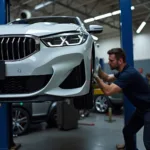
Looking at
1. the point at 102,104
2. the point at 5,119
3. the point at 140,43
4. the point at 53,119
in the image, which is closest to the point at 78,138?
the point at 53,119

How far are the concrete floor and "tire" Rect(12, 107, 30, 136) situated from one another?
0.15m

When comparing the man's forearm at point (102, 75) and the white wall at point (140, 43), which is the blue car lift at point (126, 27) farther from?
the white wall at point (140, 43)

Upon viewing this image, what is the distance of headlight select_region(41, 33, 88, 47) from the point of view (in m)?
2.14

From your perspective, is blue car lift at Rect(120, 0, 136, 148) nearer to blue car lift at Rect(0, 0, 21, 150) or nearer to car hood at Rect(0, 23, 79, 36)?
car hood at Rect(0, 23, 79, 36)

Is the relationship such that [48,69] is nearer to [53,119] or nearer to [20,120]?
[20,120]

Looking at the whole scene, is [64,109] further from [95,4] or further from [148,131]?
[95,4]

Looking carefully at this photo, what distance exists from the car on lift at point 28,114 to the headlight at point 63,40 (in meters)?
2.80

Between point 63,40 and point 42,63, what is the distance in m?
0.31

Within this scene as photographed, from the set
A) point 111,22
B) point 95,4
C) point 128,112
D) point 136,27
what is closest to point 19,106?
point 128,112

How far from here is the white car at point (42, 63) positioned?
208 cm

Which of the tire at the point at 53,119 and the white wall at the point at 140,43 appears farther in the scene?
the white wall at the point at 140,43

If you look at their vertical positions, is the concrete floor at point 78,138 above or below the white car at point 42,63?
below

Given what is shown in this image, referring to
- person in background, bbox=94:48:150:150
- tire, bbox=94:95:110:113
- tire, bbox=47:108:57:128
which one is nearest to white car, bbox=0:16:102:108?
person in background, bbox=94:48:150:150

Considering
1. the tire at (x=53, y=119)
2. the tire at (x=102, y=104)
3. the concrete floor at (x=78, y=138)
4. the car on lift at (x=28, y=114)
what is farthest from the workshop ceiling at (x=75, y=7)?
the concrete floor at (x=78, y=138)
